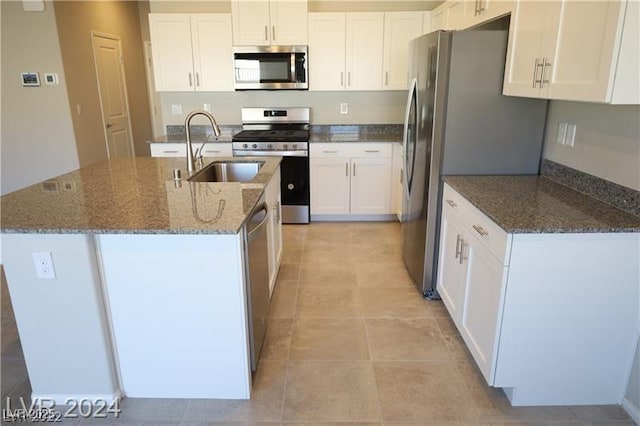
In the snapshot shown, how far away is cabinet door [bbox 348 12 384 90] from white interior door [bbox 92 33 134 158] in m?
3.00

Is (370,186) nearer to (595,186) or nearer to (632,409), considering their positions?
(595,186)

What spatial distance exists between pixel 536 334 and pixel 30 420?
2255 millimetres

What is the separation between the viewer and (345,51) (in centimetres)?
421

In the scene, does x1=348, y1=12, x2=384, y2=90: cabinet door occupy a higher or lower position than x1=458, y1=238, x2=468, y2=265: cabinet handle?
higher

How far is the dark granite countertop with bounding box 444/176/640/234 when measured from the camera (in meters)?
1.65

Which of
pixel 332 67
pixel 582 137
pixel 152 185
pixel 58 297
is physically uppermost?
pixel 332 67

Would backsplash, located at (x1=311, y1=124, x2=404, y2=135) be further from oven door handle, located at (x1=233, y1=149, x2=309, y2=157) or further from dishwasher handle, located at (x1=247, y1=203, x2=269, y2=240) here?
dishwasher handle, located at (x1=247, y1=203, x2=269, y2=240)

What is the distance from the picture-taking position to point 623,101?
1.50 meters

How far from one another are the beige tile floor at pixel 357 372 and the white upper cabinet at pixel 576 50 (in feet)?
4.58

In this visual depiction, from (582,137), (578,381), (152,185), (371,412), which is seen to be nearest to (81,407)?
(152,185)

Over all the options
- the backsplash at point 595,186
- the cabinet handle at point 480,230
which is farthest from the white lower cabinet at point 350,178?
the cabinet handle at point 480,230

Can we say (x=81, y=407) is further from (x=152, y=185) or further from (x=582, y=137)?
(x=582, y=137)

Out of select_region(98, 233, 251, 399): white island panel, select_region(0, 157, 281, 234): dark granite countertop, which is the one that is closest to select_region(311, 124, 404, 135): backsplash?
select_region(0, 157, 281, 234): dark granite countertop

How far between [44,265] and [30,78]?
12.9 feet
